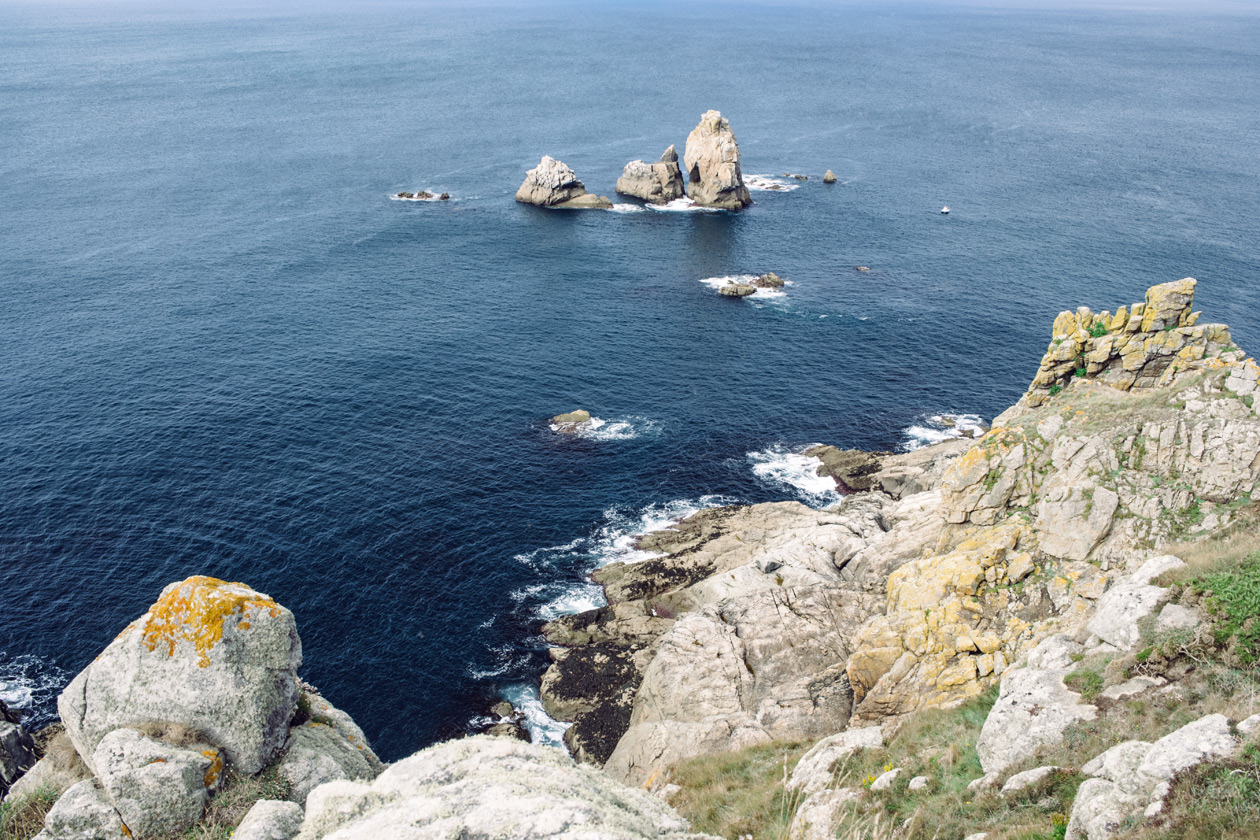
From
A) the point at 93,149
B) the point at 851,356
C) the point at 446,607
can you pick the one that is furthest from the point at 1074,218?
the point at 93,149

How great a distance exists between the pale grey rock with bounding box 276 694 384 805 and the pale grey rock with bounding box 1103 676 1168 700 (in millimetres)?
24268

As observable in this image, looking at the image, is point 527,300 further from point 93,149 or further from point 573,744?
point 93,149

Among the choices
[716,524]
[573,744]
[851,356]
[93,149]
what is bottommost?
[573,744]

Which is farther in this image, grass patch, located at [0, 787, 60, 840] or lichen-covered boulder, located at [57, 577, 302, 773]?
lichen-covered boulder, located at [57, 577, 302, 773]

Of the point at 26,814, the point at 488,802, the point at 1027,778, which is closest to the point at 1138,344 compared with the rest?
the point at 1027,778

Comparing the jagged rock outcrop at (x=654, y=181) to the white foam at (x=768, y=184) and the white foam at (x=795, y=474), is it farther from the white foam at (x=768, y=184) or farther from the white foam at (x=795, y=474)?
the white foam at (x=795, y=474)

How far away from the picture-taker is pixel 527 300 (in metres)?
129

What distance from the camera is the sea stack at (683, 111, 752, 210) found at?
169 metres

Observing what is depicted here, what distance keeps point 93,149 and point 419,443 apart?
161824 millimetres

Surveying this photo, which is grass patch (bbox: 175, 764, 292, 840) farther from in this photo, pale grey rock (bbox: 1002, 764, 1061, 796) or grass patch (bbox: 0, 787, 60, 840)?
pale grey rock (bbox: 1002, 764, 1061, 796)

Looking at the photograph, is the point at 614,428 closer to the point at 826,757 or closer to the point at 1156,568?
the point at 826,757

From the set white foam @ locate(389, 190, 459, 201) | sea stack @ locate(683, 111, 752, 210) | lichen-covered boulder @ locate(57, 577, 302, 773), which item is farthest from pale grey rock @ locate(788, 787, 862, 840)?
white foam @ locate(389, 190, 459, 201)

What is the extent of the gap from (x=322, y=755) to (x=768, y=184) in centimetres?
17559

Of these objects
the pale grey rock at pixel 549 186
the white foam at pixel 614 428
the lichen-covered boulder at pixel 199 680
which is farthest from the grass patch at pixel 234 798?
the pale grey rock at pixel 549 186
